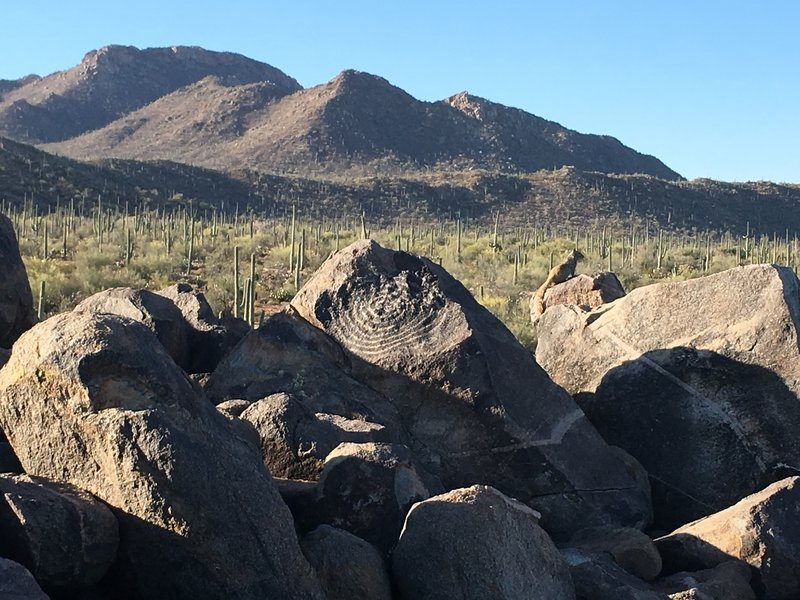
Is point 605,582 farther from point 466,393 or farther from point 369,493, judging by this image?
point 466,393

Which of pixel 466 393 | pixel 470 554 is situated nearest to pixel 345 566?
pixel 470 554

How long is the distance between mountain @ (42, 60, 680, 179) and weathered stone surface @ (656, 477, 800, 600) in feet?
260

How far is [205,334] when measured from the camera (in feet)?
26.3

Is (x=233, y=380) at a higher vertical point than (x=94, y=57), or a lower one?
lower

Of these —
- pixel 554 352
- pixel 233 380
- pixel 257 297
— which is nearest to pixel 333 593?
pixel 233 380

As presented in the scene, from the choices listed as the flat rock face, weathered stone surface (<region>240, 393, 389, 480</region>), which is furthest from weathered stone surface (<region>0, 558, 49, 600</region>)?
the flat rock face

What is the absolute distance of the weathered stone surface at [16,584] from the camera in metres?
3.33

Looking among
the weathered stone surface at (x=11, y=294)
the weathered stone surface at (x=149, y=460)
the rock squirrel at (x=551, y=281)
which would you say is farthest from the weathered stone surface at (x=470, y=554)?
the rock squirrel at (x=551, y=281)

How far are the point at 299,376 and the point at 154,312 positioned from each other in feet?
4.82

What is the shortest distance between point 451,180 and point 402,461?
6874 cm

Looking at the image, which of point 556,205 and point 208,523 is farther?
point 556,205

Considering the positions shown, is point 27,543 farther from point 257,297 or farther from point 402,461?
point 257,297

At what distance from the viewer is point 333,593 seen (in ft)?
14.4

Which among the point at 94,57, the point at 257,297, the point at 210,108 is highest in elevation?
the point at 94,57
